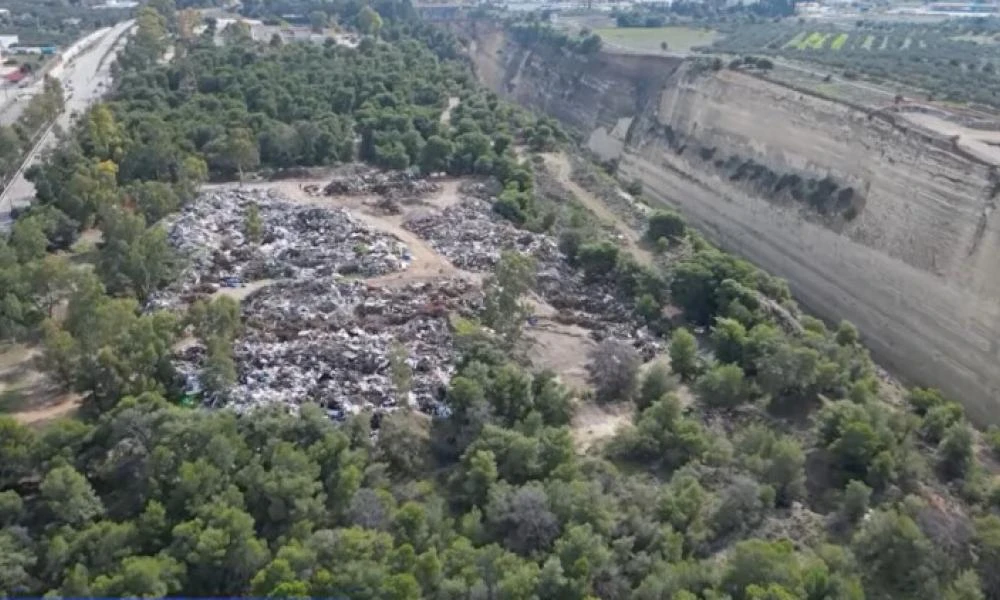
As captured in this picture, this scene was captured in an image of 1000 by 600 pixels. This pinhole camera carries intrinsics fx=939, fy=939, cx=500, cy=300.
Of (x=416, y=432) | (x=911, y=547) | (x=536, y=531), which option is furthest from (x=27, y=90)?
(x=911, y=547)

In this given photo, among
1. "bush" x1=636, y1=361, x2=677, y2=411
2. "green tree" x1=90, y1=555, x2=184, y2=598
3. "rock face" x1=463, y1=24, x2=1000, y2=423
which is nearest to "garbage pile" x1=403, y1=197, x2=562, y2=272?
"bush" x1=636, y1=361, x2=677, y2=411

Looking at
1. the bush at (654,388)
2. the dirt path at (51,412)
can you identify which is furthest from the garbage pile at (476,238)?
the dirt path at (51,412)

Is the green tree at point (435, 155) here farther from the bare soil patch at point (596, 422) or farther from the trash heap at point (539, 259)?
the bare soil patch at point (596, 422)

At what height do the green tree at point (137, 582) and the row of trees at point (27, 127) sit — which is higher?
the green tree at point (137, 582)

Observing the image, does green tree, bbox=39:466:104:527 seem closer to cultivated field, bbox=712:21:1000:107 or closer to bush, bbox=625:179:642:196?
bush, bbox=625:179:642:196

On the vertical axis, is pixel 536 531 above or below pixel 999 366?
above

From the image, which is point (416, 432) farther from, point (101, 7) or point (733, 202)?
point (101, 7)
